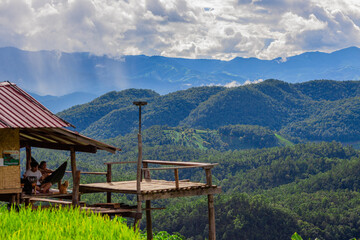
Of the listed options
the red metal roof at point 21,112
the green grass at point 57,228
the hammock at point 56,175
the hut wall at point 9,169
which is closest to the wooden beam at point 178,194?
the hammock at point 56,175

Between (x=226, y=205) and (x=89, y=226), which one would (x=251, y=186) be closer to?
(x=226, y=205)

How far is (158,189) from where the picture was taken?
15586 millimetres

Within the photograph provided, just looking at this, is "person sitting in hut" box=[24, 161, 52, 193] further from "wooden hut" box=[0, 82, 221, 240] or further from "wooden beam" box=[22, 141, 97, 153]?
"wooden beam" box=[22, 141, 97, 153]

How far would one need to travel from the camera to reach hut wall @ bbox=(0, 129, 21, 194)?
14.8m

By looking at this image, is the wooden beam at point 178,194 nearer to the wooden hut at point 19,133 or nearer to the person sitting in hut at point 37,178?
the wooden hut at point 19,133

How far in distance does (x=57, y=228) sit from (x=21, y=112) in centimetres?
576

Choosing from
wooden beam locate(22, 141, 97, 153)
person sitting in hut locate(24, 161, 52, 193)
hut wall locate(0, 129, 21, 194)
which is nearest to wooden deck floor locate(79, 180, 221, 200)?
wooden beam locate(22, 141, 97, 153)

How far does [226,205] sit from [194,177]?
179ft

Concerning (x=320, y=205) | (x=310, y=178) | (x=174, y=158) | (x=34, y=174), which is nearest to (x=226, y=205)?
(x=320, y=205)

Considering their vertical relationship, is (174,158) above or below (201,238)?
above

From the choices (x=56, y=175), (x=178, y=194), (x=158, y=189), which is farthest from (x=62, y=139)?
(x=178, y=194)

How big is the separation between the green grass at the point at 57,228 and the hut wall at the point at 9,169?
9.64 feet

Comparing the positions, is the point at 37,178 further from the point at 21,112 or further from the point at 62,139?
the point at 21,112

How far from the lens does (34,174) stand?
16250 millimetres
